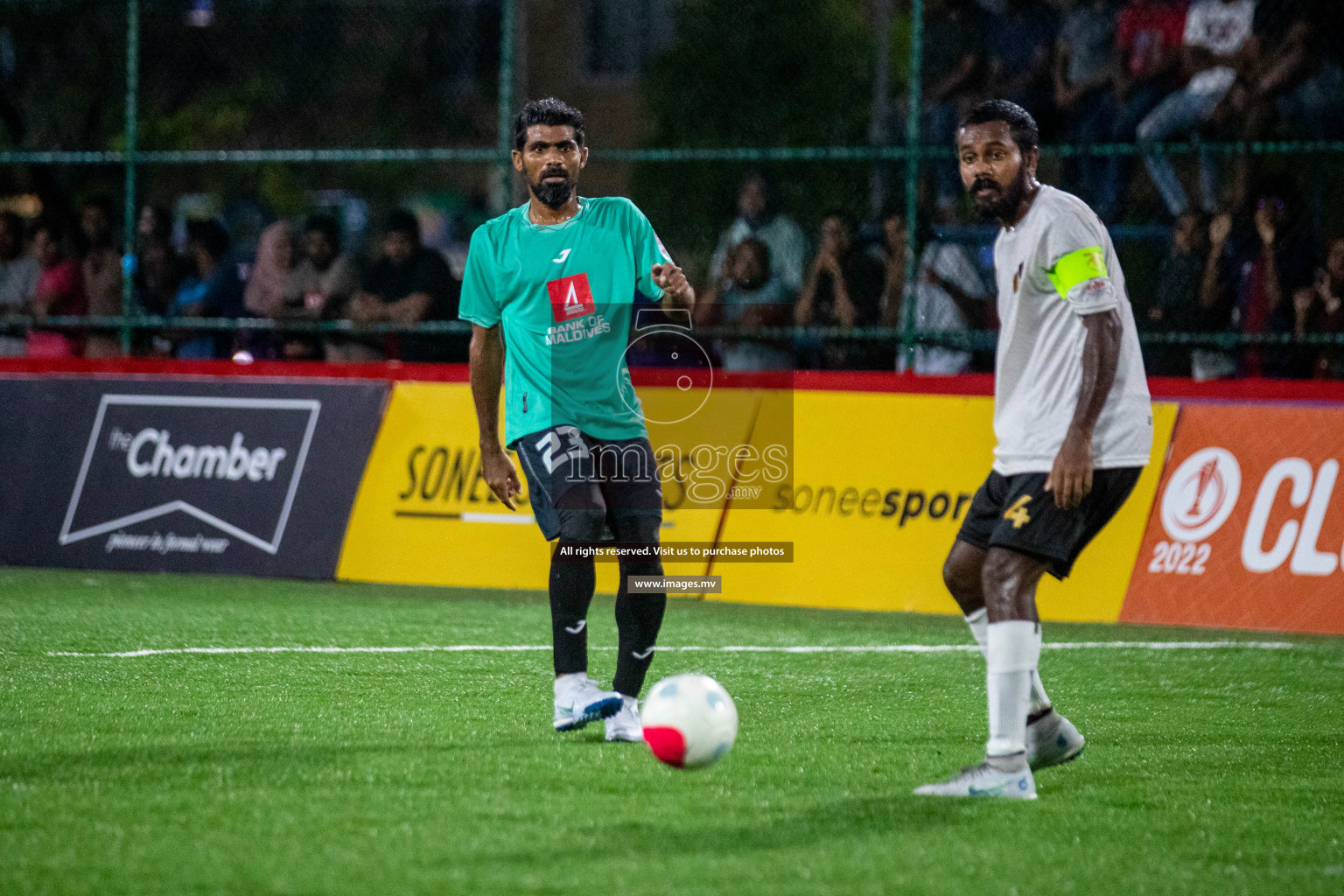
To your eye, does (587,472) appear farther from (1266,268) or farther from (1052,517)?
(1266,268)

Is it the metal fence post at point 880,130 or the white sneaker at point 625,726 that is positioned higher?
the metal fence post at point 880,130

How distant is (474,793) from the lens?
5.30 m

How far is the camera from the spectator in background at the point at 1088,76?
41.6ft

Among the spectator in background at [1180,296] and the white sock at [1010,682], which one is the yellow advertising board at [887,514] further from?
the white sock at [1010,682]

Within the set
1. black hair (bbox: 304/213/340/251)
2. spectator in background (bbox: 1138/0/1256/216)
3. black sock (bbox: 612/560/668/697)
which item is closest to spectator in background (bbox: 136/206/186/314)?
black hair (bbox: 304/213/340/251)

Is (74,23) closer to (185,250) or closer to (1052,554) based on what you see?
(185,250)

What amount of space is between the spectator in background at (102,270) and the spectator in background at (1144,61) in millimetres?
7627

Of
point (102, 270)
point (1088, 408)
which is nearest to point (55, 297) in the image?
point (102, 270)

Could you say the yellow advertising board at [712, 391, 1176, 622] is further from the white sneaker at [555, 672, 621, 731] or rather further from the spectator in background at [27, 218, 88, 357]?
the spectator in background at [27, 218, 88, 357]

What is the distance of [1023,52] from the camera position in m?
13.2

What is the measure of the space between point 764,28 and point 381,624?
Result: 1122 inches

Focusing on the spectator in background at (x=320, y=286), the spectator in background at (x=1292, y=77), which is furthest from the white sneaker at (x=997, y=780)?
the spectator in background at (x=320, y=286)

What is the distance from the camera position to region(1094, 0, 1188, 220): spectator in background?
40.7ft

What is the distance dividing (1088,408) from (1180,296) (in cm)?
634
